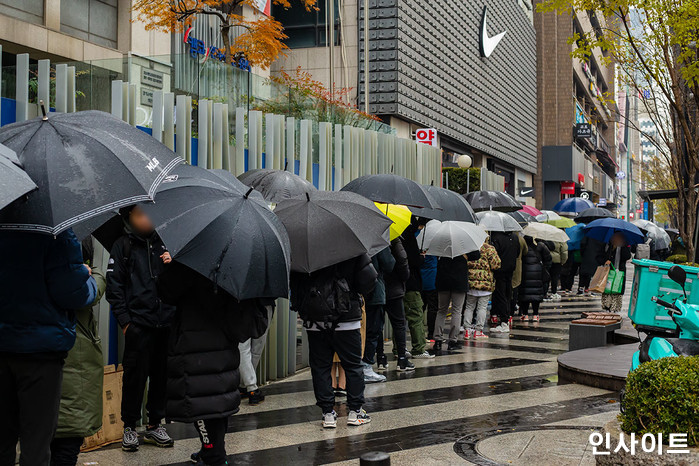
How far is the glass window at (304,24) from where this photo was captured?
26000 millimetres

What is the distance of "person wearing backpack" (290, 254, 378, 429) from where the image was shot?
6891mm

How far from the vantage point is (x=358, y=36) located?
81.8ft

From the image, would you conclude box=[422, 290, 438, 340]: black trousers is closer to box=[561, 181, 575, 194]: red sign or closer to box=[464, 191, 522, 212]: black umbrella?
box=[464, 191, 522, 212]: black umbrella

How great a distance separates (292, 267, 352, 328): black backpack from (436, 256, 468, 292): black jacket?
4692 mm

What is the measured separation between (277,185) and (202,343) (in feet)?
9.93

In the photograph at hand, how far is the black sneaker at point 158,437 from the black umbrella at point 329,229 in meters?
1.70

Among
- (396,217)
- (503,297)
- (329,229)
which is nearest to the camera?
(329,229)

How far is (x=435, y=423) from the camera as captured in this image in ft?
24.4

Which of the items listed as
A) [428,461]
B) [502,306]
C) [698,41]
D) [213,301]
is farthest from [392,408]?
[698,41]

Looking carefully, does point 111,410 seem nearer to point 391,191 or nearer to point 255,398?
point 255,398

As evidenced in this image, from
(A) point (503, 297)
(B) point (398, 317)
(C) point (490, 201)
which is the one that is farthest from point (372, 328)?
(C) point (490, 201)

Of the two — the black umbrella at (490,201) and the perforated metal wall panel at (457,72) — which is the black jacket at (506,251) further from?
the perforated metal wall panel at (457,72)

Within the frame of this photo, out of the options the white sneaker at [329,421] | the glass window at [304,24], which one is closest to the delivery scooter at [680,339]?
the white sneaker at [329,421]

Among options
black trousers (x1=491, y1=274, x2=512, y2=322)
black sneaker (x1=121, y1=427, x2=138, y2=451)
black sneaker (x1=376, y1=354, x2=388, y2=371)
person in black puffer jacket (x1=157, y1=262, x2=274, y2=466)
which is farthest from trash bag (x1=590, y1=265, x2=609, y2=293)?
person in black puffer jacket (x1=157, y1=262, x2=274, y2=466)
